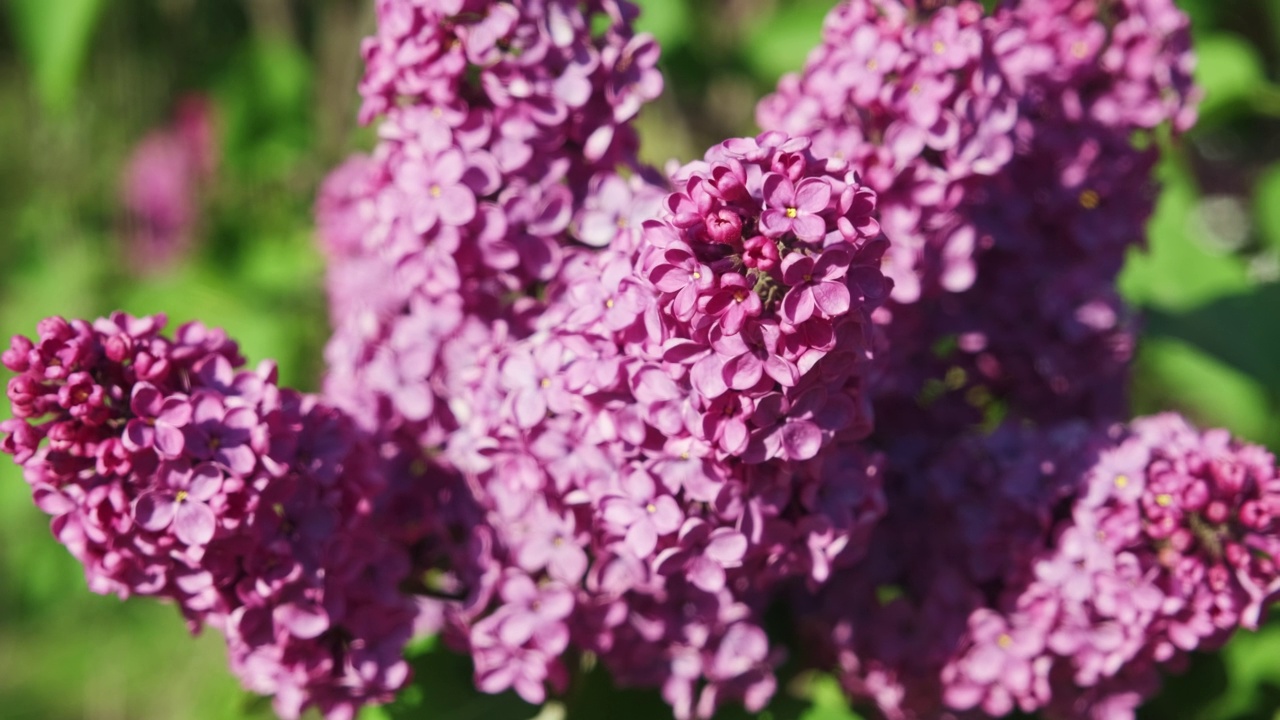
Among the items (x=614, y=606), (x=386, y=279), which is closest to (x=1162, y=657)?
(x=614, y=606)

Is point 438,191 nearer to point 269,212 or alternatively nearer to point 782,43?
point 782,43

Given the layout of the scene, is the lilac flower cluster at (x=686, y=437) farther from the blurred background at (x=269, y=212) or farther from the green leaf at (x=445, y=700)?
the blurred background at (x=269, y=212)

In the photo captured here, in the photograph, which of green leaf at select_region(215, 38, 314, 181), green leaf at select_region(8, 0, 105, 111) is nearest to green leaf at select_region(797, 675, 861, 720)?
green leaf at select_region(8, 0, 105, 111)

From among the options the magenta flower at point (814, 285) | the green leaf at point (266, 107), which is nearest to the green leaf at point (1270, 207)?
the magenta flower at point (814, 285)

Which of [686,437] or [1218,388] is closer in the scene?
[686,437]

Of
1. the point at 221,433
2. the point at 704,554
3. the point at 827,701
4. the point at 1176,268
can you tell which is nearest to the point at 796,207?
the point at 704,554

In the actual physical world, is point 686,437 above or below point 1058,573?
above

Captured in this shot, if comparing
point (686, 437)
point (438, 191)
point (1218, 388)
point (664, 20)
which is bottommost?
point (1218, 388)
